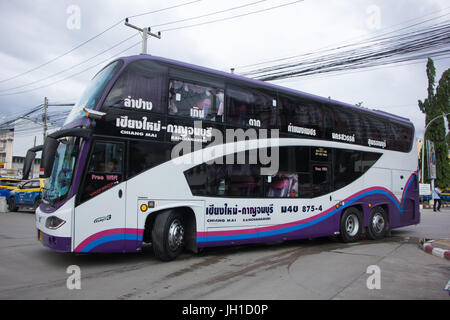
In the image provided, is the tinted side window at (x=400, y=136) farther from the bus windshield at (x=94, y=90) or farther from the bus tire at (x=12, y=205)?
the bus tire at (x=12, y=205)

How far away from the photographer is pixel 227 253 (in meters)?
8.99

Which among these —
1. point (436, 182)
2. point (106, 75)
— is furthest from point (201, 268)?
point (436, 182)

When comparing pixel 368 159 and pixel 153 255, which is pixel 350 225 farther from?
pixel 153 255

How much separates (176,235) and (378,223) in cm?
766

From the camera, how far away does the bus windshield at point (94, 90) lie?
278 inches

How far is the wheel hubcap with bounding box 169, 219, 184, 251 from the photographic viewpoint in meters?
7.58

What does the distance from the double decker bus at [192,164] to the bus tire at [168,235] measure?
0.09 feet

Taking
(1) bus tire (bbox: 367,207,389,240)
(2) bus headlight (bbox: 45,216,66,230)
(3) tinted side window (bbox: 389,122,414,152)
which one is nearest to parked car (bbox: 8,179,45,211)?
(2) bus headlight (bbox: 45,216,66,230)

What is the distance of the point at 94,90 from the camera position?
732 cm

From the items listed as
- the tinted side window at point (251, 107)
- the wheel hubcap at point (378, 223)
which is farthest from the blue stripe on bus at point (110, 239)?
the wheel hubcap at point (378, 223)

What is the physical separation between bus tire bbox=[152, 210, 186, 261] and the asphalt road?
0.82 feet

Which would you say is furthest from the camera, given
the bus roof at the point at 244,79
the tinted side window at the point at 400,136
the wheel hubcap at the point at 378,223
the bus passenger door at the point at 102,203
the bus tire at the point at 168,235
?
the tinted side window at the point at 400,136

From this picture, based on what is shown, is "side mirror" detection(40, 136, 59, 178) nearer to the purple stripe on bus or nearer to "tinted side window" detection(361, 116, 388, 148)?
the purple stripe on bus

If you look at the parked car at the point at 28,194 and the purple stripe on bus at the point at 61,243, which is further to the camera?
the parked car at the point at 28,194
